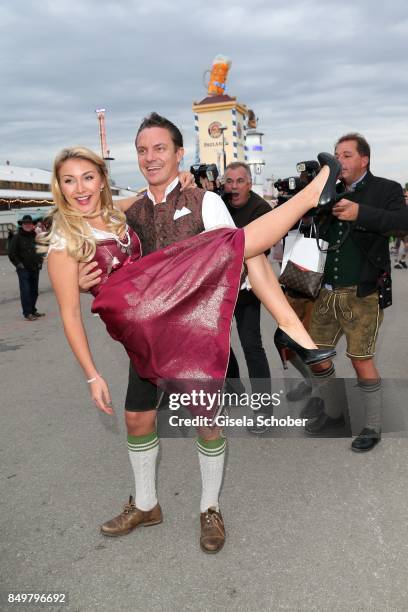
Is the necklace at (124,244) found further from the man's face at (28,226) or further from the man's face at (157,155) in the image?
the man's face at (28,226)

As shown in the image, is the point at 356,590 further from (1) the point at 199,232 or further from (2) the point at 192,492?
(1) the point at 199,232

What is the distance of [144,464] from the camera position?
2.74 m

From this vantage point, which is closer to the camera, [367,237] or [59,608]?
[59,608]

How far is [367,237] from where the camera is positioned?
3.48 meters

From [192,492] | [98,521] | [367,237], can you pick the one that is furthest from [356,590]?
[367,237]

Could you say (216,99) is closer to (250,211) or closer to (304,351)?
(250,211)

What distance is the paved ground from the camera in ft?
7.47

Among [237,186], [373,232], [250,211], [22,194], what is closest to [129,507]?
[373,232]

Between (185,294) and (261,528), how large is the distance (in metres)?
1.34

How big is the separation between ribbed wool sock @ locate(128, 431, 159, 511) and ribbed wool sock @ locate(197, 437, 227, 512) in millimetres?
250

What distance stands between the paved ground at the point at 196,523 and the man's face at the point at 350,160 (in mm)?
1815

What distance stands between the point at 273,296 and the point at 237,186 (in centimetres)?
204

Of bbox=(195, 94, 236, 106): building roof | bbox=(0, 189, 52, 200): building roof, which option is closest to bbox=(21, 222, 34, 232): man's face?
bbox=(0, 189, 52, 200): building roof

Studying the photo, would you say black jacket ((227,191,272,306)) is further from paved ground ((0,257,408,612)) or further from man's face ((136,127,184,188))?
man's face ((136,127,184,188))
